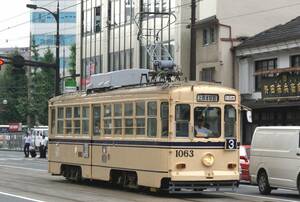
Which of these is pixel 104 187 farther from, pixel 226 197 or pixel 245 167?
pixel 245 167

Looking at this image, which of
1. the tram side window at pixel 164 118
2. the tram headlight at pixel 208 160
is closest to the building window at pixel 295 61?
the tram headlight at pixel 208 160

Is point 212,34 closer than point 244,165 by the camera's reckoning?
No

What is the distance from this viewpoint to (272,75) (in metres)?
34.9

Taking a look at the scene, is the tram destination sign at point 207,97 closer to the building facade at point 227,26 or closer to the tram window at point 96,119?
the tram window at point 96,119

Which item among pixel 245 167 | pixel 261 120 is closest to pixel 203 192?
pixel 245 167

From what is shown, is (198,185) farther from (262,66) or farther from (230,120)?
(262,66)

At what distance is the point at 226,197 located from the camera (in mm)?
18250

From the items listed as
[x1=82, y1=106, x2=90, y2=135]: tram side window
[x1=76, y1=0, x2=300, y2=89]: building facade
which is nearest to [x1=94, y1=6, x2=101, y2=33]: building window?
[x1=76, y1=0, x2=300, y2=89]: building facade

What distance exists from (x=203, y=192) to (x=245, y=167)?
4651 mm

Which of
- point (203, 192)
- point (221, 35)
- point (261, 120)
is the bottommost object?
point (203, 192)

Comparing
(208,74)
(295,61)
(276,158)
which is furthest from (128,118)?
(208,74)

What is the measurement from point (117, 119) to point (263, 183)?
4.66 meters

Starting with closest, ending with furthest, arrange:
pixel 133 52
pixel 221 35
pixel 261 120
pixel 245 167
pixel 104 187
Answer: pixel 104 187
pixel 245 167
pixel 261 120
pixel 221 35
pixel 133 52

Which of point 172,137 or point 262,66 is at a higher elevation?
point 262,66
